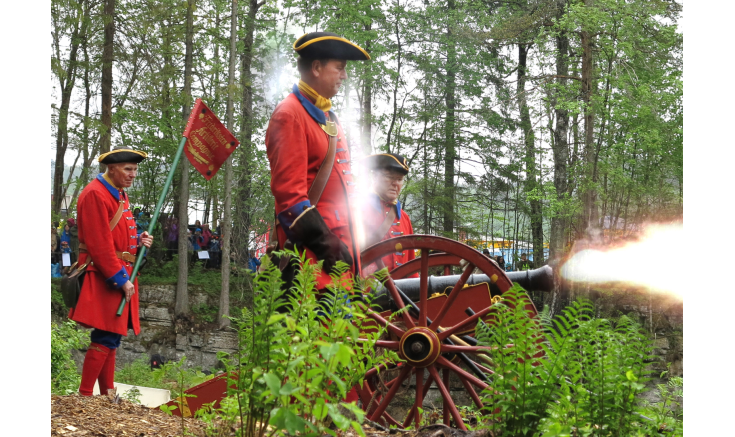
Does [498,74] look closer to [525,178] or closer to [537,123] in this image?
[537,123]

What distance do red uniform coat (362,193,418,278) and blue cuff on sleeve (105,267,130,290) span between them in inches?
55.9

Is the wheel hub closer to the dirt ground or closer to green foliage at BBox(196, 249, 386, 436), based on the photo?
the dirt ground

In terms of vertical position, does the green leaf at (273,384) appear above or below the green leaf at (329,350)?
below

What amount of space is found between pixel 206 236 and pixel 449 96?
5.89 metres

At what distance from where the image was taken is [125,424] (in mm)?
2492

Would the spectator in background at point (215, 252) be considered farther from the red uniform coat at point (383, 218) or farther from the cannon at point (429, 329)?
the cannon at point (429, 329)

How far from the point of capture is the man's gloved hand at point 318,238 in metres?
2.34

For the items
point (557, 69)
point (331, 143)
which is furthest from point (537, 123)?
point (331, 143)

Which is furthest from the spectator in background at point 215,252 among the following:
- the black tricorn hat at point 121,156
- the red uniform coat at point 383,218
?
the black tricorn hat at point 121,156

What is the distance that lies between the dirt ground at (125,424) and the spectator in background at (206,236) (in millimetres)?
7186

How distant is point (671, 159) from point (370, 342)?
10.2ft

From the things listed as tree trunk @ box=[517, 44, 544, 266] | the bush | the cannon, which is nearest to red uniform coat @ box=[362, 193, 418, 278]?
the cannon

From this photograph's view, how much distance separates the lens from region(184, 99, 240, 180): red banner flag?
3.92 m

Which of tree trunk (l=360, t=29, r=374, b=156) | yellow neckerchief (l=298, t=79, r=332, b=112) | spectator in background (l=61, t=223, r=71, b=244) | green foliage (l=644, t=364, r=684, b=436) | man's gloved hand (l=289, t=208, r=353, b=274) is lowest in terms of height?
green foliage (l=644, t=364, r=684, b=436)
